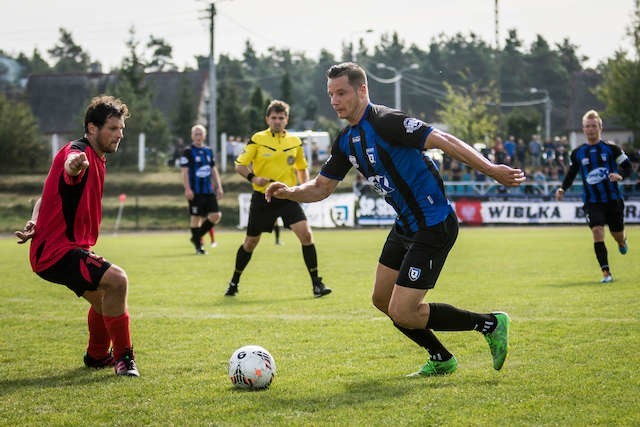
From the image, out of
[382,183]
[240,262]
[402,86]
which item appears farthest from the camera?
[402,86]

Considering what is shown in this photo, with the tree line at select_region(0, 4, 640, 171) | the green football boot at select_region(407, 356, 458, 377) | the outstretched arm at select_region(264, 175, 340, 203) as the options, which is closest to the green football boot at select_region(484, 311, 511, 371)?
the green football boot at select_region(407, 356, 458, 377)

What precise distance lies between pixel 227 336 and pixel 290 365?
1.58 m

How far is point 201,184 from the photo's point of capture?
19047 mm

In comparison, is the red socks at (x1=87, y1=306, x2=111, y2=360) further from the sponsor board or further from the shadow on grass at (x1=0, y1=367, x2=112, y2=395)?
the sponsor board

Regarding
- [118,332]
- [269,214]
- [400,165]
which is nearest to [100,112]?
[118,332]

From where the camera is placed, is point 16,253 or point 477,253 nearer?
point 477,253

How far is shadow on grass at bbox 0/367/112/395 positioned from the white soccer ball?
1.10m

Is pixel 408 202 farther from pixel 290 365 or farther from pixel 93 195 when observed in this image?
pixel 93 195

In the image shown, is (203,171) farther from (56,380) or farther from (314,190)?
(56,380)

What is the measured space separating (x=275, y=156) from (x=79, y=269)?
6039 mm

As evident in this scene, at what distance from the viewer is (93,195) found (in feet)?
21.1

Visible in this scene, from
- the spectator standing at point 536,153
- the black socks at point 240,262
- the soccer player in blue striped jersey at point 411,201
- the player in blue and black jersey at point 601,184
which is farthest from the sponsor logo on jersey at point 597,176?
the spectator standing at point 536,153

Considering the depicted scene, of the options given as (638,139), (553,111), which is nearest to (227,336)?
(638,139)

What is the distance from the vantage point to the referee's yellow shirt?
12.0 meters
